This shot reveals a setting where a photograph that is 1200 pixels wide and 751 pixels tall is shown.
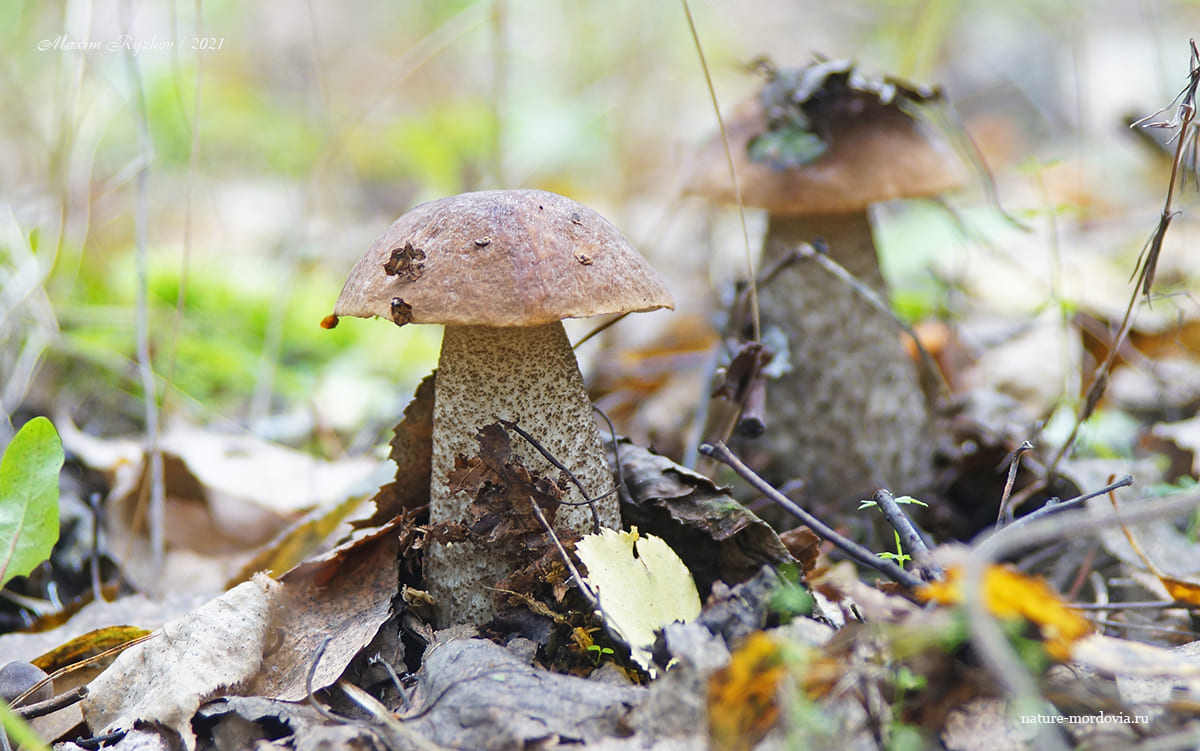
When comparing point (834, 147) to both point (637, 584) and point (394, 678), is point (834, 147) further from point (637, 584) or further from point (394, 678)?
point (394, 678)

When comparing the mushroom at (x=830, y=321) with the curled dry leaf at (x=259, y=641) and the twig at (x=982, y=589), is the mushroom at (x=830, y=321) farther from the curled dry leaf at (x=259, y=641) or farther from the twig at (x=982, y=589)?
the twig at (x=982, y=589)

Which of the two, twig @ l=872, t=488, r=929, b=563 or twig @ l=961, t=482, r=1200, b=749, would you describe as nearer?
twig @ l=961, t=482, r=1200, b=749

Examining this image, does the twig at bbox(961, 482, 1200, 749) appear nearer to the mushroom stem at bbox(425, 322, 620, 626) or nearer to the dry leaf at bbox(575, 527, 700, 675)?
the dry leaf at bbox(575, 527, 700, 675)

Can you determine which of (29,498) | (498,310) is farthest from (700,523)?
(29,498)

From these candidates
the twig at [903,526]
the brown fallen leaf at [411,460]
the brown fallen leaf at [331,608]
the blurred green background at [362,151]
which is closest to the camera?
the twig at [903,526]

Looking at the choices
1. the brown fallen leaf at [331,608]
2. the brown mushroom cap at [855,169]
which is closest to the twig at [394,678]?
the brown fallen leaf at [331,608]

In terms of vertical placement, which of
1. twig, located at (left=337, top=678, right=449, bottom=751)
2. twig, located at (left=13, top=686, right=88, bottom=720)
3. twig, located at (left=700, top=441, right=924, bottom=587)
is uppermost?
twig, located at (left=700, top=441, right=924, bottom=587)

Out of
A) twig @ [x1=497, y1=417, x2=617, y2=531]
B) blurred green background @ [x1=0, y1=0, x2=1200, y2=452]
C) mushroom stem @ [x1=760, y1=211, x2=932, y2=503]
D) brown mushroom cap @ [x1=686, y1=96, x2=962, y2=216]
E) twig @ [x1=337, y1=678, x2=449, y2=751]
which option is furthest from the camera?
blurred green background @ [x1=0, y1=0, x2=1200, y2=452]

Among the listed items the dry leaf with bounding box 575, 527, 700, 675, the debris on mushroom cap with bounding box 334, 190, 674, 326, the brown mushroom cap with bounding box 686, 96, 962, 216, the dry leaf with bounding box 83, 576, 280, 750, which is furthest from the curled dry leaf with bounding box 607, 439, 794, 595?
the brown mushroom cap with bounding box 686, 96, 962, 216

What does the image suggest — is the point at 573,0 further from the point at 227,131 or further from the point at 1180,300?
the point at 1180,300
